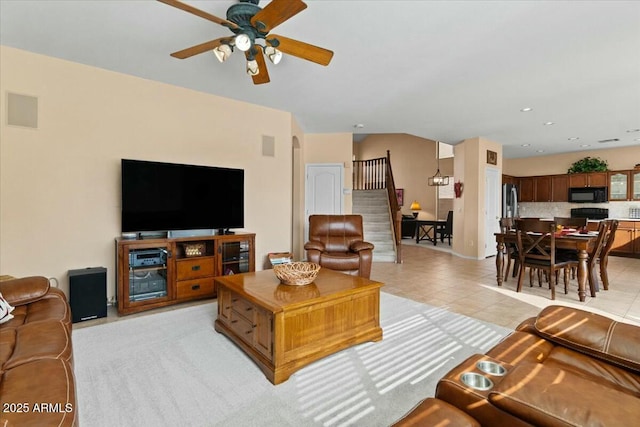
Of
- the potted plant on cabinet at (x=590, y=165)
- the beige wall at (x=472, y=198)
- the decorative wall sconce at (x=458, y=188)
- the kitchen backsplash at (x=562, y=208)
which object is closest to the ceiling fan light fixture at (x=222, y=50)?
the beige wall at (x=472, y=198)

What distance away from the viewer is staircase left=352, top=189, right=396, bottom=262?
7078 mm

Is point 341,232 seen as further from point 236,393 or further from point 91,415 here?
point 91,415

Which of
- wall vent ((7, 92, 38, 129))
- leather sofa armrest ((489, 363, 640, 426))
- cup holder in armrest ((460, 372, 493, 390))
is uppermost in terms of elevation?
wall vent ((7, 92, 38, 129))

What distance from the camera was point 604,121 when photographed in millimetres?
5668

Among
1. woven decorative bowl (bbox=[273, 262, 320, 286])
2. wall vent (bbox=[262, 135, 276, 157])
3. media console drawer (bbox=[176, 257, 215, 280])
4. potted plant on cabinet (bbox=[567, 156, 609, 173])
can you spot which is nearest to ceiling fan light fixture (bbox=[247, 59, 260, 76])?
woven decorative bowl (bbox=[273, 262, 320, 286])

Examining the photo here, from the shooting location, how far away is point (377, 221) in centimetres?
819

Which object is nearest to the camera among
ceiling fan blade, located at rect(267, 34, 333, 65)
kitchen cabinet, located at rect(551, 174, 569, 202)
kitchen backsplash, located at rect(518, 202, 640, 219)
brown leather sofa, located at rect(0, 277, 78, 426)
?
brown leather sofa, located at rect(0, 277, 78, 426)

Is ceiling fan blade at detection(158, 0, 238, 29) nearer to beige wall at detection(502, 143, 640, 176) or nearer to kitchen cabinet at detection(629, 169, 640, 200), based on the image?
kitchen cabinet at detection(629, 169, 640, 200)

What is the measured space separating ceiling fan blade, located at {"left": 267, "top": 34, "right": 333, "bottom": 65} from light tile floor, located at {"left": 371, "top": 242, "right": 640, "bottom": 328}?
298 centimetres

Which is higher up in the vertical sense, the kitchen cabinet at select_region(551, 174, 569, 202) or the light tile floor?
the kitchen cabinet at select_region(551, 174, 569, 202)

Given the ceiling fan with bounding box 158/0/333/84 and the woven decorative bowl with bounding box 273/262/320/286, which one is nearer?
the ceiling fan with bounding box 158/0/333/84

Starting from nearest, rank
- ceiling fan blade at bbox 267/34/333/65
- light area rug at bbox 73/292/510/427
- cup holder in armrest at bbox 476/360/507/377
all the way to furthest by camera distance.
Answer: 1. cup holder in armrest at bbox 476/360/507/377
2. light area rug at bbox 73/292/510/427
3. ceiling fan blade at bbox 267/34/333/65

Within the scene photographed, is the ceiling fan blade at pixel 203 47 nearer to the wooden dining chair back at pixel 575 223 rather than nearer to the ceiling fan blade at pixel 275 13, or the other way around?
the ceiling fan blade at pixel 275 13

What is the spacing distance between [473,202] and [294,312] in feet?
20.6
